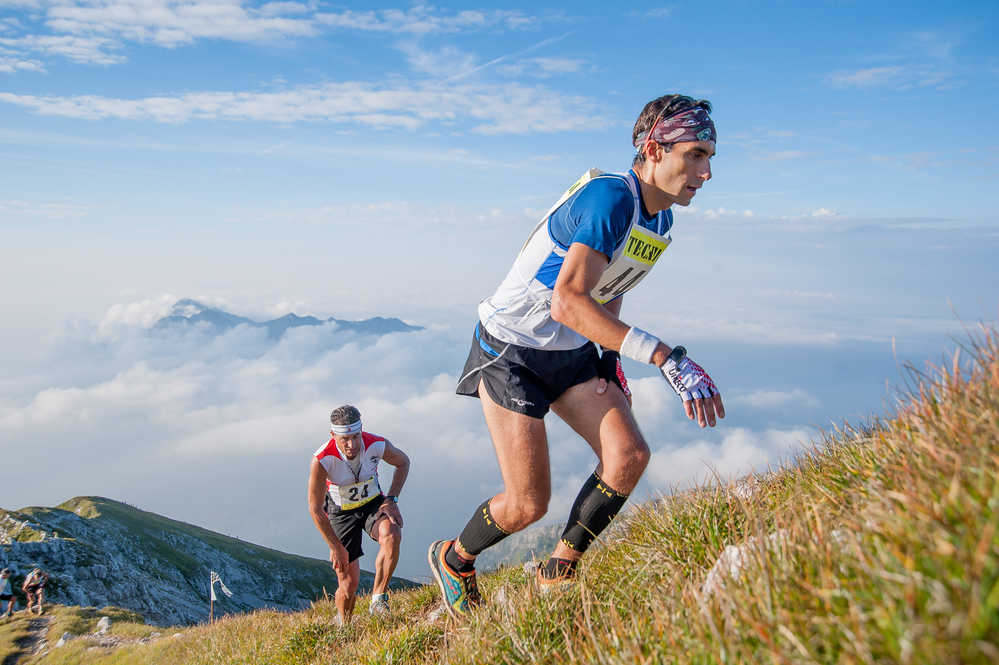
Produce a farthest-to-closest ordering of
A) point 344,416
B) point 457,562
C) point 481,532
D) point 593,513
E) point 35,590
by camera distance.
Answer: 1. point 35,590
2. point 344,416
3. point 457,562
4. point 481,532
5. point 593,513

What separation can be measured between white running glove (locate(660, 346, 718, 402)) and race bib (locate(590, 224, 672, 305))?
32.6 inches

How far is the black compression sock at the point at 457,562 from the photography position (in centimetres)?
465

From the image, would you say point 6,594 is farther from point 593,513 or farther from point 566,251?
point 566,251

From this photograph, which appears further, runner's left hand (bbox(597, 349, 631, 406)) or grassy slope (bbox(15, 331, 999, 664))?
runner's left hand (bbox(597, 349, 631, 406))

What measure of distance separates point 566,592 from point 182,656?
10201mm

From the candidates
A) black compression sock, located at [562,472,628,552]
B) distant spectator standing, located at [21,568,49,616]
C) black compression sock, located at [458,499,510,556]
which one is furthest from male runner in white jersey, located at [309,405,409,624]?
distant spectator standing, located at [21,568,49,616]

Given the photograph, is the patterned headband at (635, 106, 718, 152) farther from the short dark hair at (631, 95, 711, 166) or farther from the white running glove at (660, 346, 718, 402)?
the white running glove at (660, 346, 718, 402)

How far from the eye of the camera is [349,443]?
27.7 ft

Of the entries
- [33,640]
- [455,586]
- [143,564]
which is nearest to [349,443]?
[455,586]

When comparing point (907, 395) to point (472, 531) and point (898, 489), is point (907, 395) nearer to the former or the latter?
point (898, 489)

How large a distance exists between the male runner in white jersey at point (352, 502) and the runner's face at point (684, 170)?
6095 millimetres

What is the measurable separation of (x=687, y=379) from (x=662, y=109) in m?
2.18

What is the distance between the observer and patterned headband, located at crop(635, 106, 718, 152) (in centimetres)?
401

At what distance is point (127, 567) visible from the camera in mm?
52750
